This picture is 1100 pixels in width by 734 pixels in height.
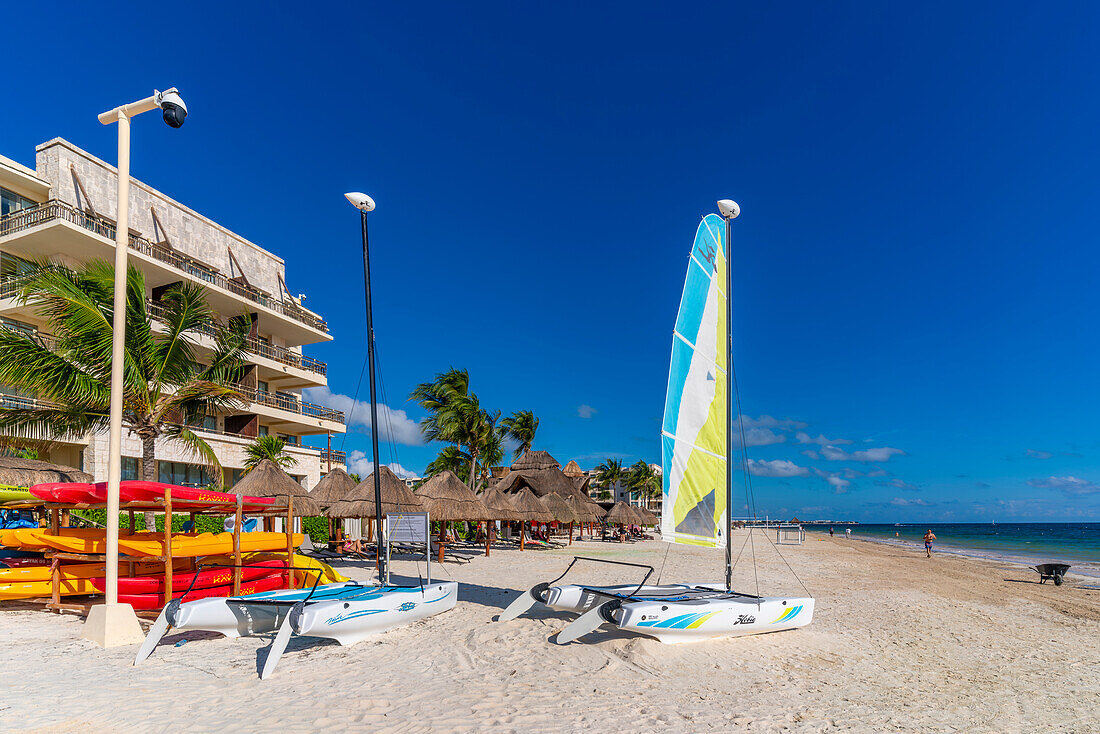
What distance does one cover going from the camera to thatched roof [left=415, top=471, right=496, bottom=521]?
1956 cm

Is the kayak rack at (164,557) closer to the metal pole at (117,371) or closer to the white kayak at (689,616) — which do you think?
the metal pole at (117,371)

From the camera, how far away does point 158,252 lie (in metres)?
26.7

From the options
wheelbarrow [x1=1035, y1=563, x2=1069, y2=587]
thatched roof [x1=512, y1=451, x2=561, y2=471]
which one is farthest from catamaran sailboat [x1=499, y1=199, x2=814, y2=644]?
thatched roof [x1=512, y1=451, x2=561, y2=471]

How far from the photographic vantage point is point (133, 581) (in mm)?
10547

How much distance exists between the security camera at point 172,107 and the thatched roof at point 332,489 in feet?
45.3

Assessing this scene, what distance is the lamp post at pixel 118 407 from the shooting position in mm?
8250

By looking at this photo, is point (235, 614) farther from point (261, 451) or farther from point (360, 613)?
point (261, 451)

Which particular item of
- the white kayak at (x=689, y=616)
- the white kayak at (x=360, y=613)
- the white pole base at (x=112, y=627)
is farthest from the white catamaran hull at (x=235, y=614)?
the white kayak at (x=689, y=616)

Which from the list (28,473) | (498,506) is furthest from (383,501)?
(28,473)

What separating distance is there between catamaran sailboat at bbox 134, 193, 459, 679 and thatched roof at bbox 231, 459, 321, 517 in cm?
981

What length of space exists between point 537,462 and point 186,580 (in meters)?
23.3

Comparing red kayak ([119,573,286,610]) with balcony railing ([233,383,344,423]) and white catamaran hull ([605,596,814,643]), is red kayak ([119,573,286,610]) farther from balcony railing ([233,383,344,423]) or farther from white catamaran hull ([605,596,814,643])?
balcony railing ([233,383,344,423])

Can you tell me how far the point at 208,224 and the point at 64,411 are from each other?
19008mm

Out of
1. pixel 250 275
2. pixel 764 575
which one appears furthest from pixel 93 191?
pixel 764 575
